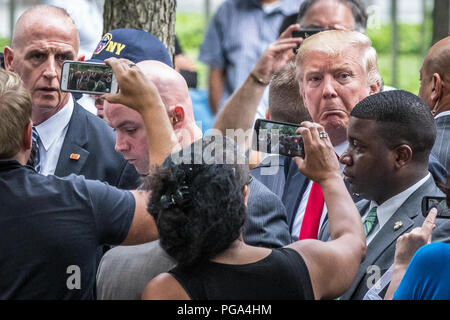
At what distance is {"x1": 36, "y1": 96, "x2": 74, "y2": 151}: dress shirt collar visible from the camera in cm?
426

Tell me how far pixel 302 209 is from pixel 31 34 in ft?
5.89

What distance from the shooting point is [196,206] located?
2.68 meters

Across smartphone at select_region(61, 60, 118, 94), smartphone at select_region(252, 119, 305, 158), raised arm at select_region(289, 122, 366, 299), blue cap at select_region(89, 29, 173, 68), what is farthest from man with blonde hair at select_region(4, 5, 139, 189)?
raised arm at select_region(289, 122, 366, 299)

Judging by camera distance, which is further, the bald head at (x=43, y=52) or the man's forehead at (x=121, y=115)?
the bald head at (x=43, y=52)

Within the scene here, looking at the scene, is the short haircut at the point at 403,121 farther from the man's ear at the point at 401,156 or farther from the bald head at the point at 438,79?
the bald head at the point at 438,79

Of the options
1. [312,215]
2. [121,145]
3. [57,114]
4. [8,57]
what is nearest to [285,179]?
[312,215]

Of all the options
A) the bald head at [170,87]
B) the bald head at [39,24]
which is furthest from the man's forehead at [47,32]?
the bald head at [170,87]

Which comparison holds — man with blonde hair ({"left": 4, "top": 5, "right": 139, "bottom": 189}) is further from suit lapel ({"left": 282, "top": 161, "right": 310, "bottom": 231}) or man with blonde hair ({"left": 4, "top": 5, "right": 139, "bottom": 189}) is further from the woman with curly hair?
the woman with curly hair

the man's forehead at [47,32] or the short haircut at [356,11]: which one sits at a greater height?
the short haircut at [356,11]

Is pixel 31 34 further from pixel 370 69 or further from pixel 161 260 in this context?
pixel 161 260

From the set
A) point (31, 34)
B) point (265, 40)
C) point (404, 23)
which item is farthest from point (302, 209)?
point (404, 23)

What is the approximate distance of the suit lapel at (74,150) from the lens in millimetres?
4031

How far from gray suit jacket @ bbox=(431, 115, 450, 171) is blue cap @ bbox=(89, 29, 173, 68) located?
1470 mm

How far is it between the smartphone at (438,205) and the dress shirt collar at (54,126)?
6.73ft
